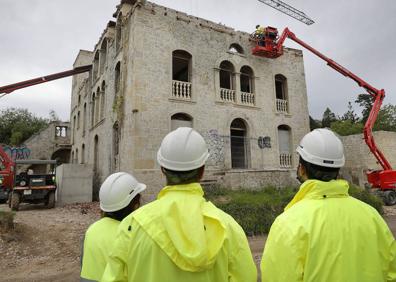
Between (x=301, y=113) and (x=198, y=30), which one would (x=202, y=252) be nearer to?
(x=198, y=30)

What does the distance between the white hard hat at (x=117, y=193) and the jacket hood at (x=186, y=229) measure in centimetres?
92

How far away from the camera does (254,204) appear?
355 inches

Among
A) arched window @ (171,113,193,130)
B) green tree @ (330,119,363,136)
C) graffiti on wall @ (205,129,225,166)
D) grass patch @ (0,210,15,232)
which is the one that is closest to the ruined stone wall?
graffiti on wall @ (205,129,225,166)

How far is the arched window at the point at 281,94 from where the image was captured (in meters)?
15.4

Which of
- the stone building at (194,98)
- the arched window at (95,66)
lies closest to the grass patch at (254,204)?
the stone building at (194,98)

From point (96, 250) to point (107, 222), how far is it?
0.23 metres

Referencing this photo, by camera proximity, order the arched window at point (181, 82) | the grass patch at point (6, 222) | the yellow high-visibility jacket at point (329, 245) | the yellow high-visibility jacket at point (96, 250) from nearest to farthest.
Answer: the yellow high-visibility jacket at point (329, 245) → the yellow high-visibility jacket at point (96, 250) → the grass patch at point (6, 222) → the arched window at point (181, 82)

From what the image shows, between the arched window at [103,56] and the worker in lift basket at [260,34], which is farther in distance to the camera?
the arched window at [103,56]

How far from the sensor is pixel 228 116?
44.2 feet

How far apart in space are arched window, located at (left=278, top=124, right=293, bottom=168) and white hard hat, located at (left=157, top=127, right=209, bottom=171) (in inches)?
541

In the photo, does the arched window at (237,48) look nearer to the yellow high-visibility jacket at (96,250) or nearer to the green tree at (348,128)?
the yellow high-visibility jacket at (96,250)

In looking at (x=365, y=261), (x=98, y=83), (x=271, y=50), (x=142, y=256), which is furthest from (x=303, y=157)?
(x=98, y=83)

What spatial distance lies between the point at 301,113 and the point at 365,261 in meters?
15.5

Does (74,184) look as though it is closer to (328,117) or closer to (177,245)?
(177,245)
